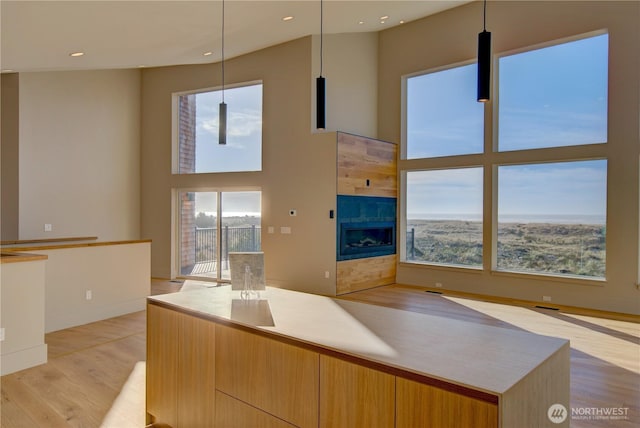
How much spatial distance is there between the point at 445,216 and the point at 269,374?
640cm

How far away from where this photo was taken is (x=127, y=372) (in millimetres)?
3779

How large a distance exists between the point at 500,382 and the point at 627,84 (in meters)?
6.29

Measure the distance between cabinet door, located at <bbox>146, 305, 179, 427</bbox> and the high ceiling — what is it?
282cm

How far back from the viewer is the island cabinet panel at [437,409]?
54.2 inches

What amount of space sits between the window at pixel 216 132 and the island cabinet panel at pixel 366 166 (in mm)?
1838

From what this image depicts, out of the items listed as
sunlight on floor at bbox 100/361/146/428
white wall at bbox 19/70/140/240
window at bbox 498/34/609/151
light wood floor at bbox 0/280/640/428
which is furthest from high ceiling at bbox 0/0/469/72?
sunlight on floor at bbox 100/361/146/428

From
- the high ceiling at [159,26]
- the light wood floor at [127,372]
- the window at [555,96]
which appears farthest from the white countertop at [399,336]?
the window at [555,96]

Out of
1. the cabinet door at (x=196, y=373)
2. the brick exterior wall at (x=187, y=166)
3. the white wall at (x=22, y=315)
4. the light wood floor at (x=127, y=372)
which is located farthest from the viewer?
the brick exterior wall at (x=187, y=166)

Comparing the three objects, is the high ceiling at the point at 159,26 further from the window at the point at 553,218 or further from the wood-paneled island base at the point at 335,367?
the window at the point at 553,218

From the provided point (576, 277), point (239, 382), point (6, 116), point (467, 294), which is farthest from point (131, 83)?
point (576, 277)

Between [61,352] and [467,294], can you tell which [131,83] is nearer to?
[61,352]

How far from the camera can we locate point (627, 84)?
5.91 metres

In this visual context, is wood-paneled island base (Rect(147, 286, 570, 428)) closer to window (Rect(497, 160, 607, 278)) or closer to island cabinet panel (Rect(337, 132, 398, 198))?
island cabinet panel (Rect(337, 132, 398, 198))

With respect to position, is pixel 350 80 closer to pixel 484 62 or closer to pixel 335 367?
pixel 484 62
